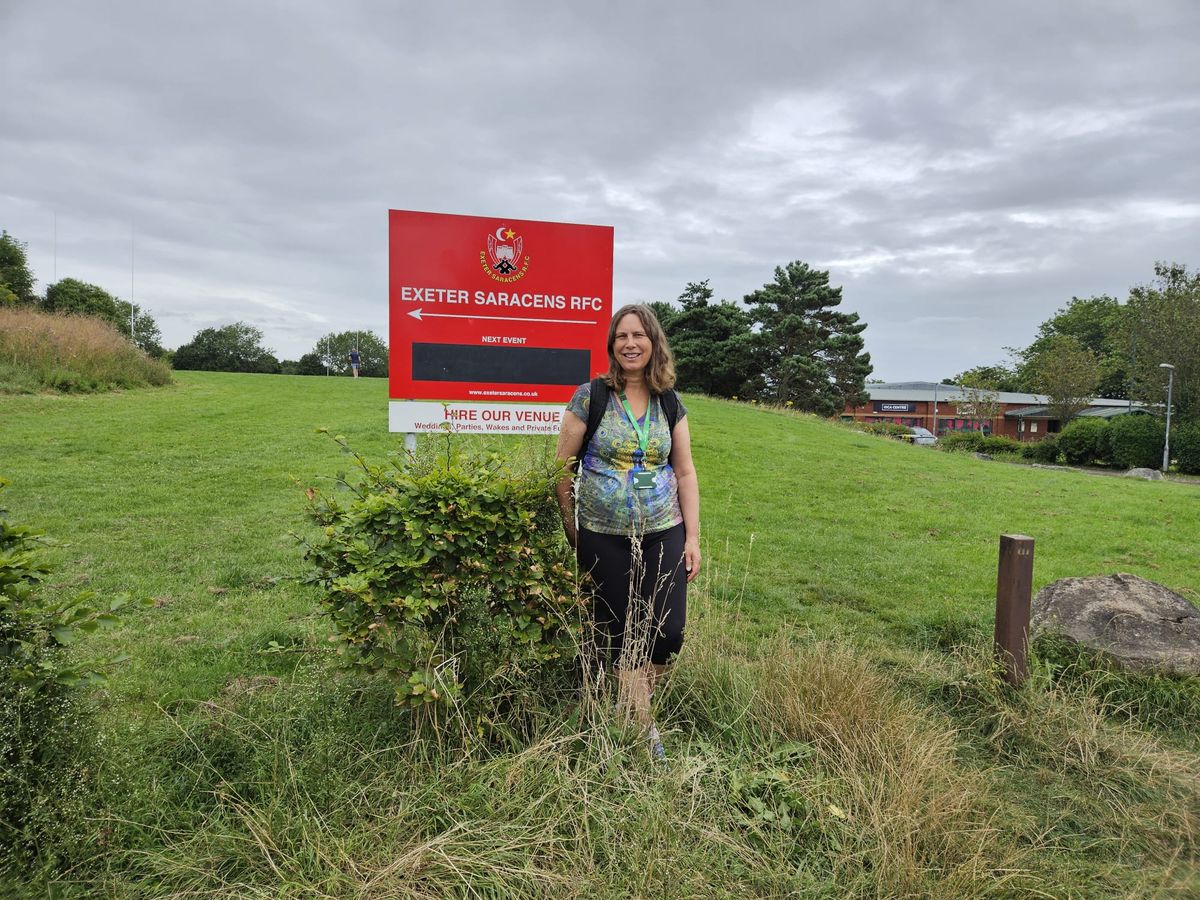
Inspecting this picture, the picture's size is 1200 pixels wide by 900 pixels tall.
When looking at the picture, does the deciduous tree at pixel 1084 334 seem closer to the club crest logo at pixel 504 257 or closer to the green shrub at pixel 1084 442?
the green shrub at pixel 1084 442

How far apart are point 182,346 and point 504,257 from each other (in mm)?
76167

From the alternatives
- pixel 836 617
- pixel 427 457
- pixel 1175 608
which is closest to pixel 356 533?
pixel 427 457

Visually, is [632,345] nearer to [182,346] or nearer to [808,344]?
[808,344]

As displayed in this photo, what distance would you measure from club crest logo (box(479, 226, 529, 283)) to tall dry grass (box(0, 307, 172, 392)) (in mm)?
16300

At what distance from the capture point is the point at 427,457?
12.5 feet

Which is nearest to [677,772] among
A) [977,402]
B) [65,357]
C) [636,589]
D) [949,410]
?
[636,589]

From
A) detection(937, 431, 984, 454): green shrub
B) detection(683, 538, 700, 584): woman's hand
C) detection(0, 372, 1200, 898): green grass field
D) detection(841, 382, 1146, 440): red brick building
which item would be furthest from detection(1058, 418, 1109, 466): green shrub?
detection(683, 538, 700, 584): woman's hand

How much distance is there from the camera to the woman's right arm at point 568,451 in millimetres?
3262

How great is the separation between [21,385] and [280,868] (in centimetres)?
1836

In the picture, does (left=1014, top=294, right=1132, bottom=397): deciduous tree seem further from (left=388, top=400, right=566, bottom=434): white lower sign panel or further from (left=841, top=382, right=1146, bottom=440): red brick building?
(left=388, top=400, right=566, bottom=434): white lower sign panel

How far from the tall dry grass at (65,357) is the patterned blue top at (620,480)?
17862 mm

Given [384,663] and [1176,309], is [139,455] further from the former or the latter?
[1176,309]

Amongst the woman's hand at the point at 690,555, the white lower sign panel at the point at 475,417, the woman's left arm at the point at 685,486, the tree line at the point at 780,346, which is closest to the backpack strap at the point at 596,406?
the woman's left arm at the point at 685,486

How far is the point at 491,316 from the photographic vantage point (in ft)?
15.7
